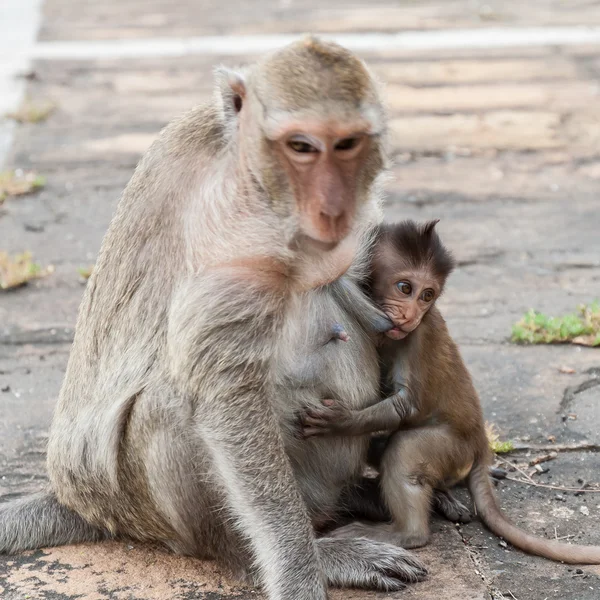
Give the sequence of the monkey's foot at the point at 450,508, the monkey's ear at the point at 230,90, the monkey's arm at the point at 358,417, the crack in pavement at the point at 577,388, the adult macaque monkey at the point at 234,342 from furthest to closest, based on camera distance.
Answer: the crack in pavement at the point at 577,388 < the monkey's foot at the point at 450,508 < the monkey's arm at the point at 358,417 < the monkey's ear at the point at 230,90 < the adult macaque monkey at the point at 234,342

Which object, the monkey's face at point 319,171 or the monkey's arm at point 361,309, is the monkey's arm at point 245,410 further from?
the monkey's arm at point 361,309

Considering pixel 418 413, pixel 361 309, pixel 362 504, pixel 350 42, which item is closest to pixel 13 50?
pixel 350 42

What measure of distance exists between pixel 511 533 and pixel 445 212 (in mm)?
3811

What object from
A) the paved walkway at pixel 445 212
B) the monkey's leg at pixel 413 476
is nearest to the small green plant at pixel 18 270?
the paved walkway at pixel 445 212

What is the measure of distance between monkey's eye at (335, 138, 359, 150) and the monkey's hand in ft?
3.35

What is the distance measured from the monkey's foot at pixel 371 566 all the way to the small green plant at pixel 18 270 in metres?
3.25

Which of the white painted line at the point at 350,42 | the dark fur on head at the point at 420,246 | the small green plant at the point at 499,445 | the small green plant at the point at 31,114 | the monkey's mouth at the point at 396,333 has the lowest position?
the small green plant at the point at 499,445

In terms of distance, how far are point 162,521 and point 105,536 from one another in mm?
393

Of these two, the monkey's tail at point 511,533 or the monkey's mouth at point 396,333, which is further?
the monkey's mouth at point 396,333

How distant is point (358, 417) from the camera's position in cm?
388

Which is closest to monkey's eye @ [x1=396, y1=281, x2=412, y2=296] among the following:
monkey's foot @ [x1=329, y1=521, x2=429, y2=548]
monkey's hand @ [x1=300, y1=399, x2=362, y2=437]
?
monkey's hand @ [x1=300, y1=399, x2=362, y2=437]

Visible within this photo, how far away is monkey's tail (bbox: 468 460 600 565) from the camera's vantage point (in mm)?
3762

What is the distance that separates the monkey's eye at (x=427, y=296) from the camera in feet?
13.3

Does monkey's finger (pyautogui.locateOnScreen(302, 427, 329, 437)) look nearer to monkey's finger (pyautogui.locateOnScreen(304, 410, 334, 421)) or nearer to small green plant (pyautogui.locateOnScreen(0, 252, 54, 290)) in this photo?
monkey's finger (pyautogui.locateOnScreen(304, 410, 334, 421))
